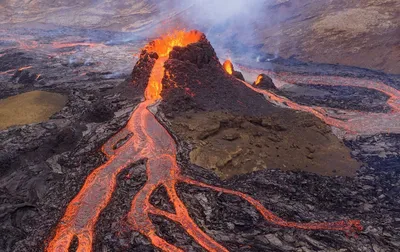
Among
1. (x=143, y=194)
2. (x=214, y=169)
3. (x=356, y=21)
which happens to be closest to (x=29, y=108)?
(x=143, y=194)

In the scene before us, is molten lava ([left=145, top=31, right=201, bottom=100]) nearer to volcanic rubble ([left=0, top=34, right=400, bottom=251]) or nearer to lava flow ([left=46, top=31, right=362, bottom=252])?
volcanic rubble ([left=0, top=34, right=400, bottom=251])

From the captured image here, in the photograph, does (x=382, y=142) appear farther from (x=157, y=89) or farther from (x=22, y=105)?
(x=22, y=105)

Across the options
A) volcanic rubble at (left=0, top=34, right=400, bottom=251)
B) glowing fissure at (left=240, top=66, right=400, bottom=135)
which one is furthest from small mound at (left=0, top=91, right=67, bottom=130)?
glowing fissure at (left=240, top=66, right=400, bottom=135)

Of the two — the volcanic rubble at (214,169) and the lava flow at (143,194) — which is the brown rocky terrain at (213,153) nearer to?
the volcanic rubble at (214,169)

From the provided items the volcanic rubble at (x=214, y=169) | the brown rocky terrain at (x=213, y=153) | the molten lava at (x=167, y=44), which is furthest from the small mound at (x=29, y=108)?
the molten lava at (x=167, y=44)

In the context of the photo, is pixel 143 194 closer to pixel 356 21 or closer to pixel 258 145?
pixel 258 145
